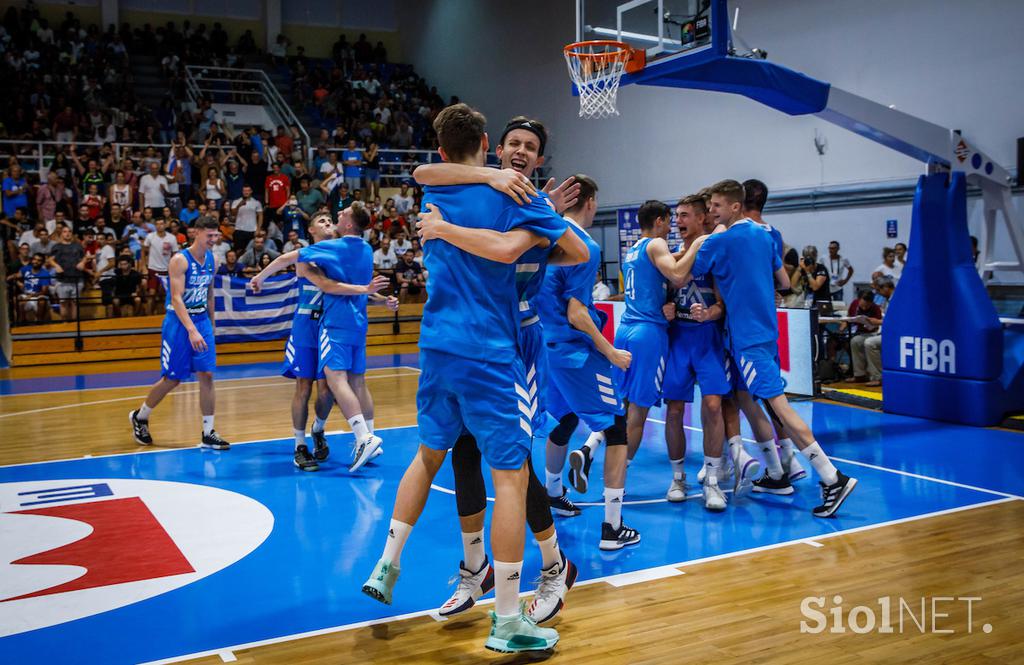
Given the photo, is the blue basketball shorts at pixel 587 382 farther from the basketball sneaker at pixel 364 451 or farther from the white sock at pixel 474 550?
the basketball sneaker at pixel 364 451

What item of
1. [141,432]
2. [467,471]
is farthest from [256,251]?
[467,471]

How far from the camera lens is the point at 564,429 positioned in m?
5.94

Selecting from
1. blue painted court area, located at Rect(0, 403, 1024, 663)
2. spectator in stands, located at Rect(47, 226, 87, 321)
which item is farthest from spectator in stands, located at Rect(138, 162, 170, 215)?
blue painted court area, located at Rect(0, 403, 1024, 663)

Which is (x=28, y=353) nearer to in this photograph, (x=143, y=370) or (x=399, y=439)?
(x=143, y=370)

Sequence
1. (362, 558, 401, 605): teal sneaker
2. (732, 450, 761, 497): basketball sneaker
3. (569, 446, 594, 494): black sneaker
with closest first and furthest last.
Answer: (362, 558, 401, 605): teal sneaker
(569, 446, 594, 494): black sneaker
(732, 450, 761, 497): basketball sneaker

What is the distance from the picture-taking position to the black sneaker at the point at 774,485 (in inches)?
261

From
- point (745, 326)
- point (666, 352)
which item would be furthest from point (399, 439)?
point (745, 326)

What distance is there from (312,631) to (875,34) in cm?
1477

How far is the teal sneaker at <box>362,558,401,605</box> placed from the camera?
402 cm

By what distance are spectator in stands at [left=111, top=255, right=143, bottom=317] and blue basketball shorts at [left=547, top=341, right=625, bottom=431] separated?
40.8 ft

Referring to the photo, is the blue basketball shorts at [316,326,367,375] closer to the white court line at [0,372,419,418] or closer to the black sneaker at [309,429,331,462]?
the black sneaker at [309,429,331,462]

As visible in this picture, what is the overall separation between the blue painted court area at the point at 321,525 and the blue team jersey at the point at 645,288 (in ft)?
4.33

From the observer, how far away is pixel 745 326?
6.15 metres

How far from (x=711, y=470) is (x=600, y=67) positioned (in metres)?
4.79
